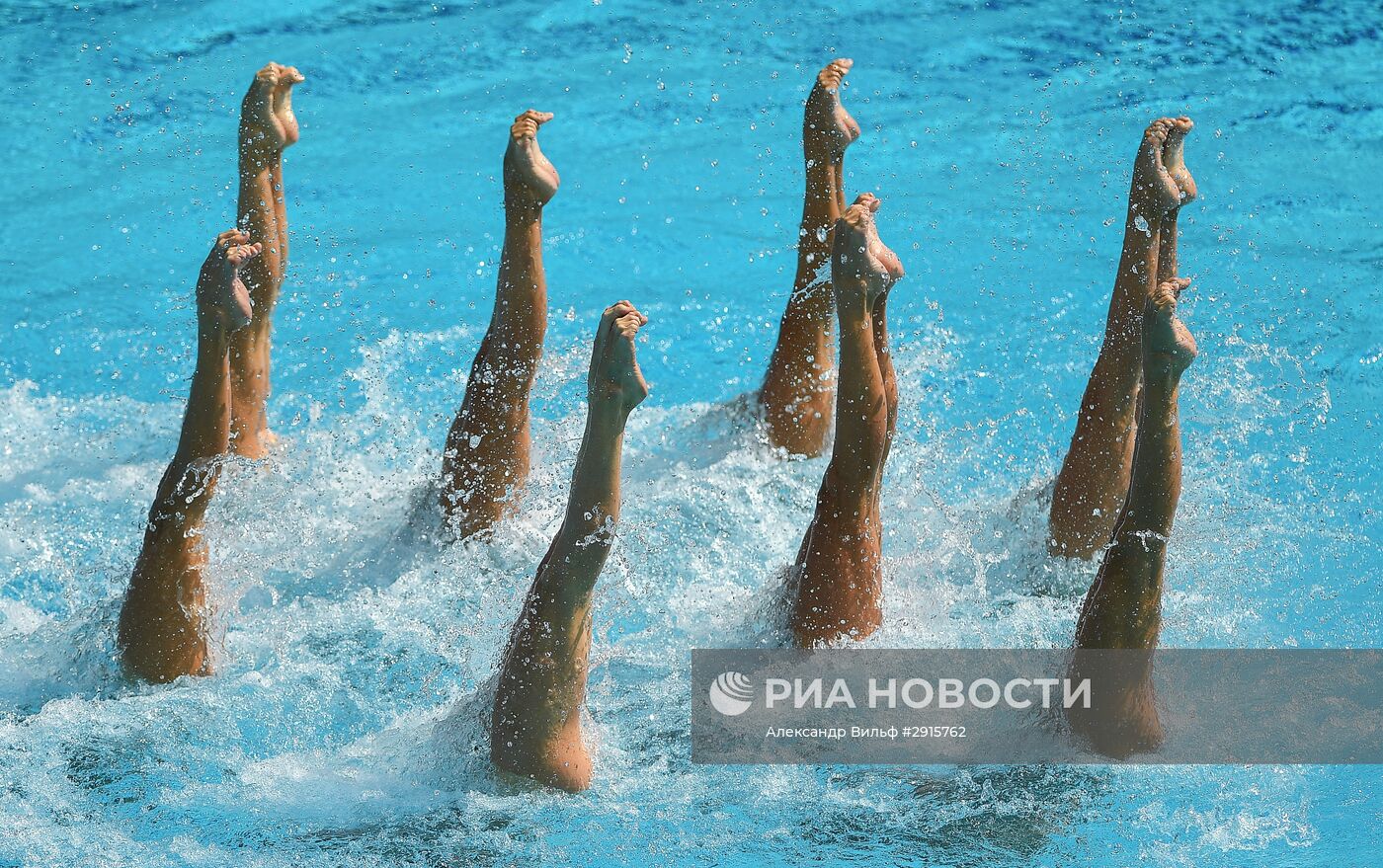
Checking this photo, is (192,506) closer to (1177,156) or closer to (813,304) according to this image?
(813,304)

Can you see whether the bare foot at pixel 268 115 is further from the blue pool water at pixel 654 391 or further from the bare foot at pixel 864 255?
the bare foot at pixel 864 255

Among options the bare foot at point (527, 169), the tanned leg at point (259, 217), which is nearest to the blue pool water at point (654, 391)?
the tanned leg at point (259, 217)

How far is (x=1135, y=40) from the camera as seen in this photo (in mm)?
6426

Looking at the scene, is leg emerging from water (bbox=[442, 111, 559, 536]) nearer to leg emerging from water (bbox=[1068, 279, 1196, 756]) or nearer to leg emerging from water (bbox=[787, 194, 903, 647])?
leg emerging from water (bbox=[787, 194, 903, 647])

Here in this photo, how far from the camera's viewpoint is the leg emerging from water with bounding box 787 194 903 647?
2.74 metres

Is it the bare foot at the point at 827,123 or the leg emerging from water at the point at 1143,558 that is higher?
the bare foot at the point at 827,123

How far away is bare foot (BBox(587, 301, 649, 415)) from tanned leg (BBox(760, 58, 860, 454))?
3.93 feet

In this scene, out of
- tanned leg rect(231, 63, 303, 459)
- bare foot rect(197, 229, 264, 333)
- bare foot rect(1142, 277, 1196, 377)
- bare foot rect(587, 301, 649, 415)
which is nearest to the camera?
bare foot rect(587, 301, 649, 415)

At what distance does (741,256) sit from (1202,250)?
158cm

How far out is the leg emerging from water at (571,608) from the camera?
239 cm

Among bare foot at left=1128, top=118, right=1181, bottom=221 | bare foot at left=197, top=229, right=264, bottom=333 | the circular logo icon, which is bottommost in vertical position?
the circular logo icon

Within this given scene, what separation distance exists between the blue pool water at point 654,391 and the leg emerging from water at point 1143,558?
0.47 ft

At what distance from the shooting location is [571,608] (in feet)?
8.45

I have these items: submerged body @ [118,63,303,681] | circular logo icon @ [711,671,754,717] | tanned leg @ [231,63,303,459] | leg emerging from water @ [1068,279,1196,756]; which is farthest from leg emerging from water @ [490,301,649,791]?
tanned leg @ [231,63,303,459]
